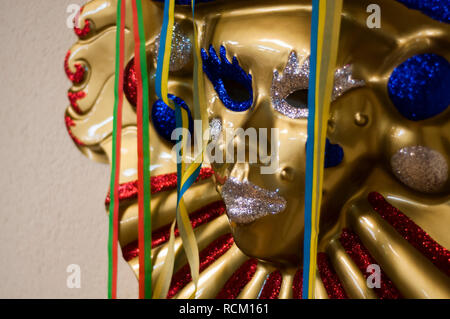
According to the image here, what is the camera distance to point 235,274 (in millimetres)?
439

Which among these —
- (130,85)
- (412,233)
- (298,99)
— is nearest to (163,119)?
(130,85)

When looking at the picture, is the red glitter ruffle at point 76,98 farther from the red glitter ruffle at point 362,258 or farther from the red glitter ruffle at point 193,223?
the red glitter ruffle at point 362,258

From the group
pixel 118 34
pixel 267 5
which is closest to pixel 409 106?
pixel 267 5

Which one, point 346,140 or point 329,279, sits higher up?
point 346,140

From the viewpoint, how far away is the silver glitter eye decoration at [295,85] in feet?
1.15

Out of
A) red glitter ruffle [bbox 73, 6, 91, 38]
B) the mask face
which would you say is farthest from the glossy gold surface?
red glitter ruffle [bbox 73, 6, 91, 38]

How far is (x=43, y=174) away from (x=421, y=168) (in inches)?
18.1

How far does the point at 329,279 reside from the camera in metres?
0.39

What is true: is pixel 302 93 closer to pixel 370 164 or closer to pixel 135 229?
pixel 370 164

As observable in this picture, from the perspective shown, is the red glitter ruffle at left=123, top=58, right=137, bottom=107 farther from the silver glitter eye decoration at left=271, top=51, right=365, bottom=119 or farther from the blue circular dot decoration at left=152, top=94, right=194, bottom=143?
the silver glitter eye decoration at left=271, top=51, right=365, bottom=119

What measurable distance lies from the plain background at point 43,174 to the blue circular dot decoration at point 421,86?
361mm

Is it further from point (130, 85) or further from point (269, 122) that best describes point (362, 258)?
point (130, 85)

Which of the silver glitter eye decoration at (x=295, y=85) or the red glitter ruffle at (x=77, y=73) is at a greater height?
the red glitter ruffle at (x=77, y=73)

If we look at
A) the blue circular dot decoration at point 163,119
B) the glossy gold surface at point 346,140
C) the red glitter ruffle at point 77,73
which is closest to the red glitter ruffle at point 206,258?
the glossy gold surface at point 346,140
